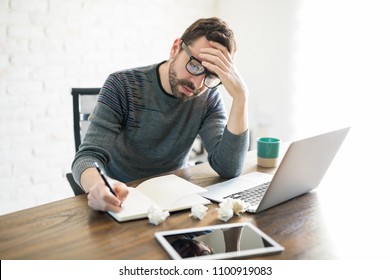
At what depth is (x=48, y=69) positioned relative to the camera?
2094 millimetres

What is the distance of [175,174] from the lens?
1254 millimetres

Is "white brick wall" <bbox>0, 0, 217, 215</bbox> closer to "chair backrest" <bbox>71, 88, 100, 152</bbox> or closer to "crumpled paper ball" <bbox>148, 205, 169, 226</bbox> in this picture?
"chair backrest" <bbox>71, 88, 100, 152</bbox>

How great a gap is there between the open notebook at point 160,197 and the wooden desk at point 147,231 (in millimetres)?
23

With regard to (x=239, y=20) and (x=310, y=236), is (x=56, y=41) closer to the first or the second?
(x=239, y=20)

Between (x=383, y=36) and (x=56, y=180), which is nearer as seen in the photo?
(x=383, y=36)

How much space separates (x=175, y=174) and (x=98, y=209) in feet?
1.24

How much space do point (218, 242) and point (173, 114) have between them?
705mm

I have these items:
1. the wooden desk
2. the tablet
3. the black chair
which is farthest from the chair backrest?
the tablet

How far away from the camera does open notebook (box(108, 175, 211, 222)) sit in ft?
2.97

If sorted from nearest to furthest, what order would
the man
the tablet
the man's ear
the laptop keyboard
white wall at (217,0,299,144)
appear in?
the tablet → the laptop keyboard → the man → the man's ear → white wall at (217,0,299,144)

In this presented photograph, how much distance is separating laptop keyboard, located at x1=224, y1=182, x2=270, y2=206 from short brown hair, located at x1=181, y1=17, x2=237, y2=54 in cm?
47

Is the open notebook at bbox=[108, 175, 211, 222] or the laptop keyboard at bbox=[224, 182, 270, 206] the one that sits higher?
the open notebook at bbox=[108, 175, 211, 222]

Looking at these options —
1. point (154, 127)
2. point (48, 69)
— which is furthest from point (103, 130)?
point (48, 69)

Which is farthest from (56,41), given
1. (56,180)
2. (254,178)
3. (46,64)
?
(254,178)
